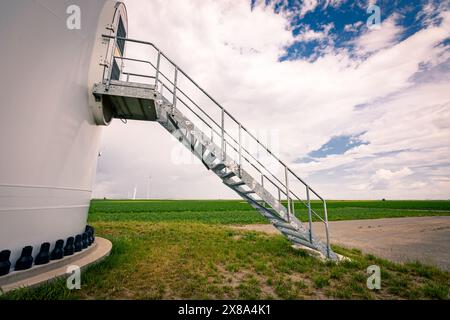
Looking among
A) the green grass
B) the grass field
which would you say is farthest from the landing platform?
the green grass

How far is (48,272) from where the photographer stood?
4148 mm

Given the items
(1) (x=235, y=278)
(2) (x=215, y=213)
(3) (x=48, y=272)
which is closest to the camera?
(3) (x=48, y=272)

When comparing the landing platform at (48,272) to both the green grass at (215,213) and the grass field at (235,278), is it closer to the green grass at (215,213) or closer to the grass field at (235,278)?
the grass field at (235,278)

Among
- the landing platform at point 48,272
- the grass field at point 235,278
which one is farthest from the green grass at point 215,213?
the landing platform at point 48,272

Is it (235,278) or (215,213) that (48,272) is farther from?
(215,213)

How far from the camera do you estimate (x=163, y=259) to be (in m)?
6.35

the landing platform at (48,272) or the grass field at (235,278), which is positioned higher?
the landing platform at (48,272)

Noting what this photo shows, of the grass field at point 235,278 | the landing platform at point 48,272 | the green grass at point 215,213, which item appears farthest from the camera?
the green grass at point 215,213

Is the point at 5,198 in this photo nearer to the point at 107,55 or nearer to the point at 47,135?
the point at 47,135

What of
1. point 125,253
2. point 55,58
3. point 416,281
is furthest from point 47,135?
point 416,281

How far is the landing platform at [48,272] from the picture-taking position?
11.5 feet

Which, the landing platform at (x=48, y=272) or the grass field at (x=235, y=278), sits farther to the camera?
the grass field at (x=235, y=278)

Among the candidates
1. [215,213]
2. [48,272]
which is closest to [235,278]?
[48,272]
